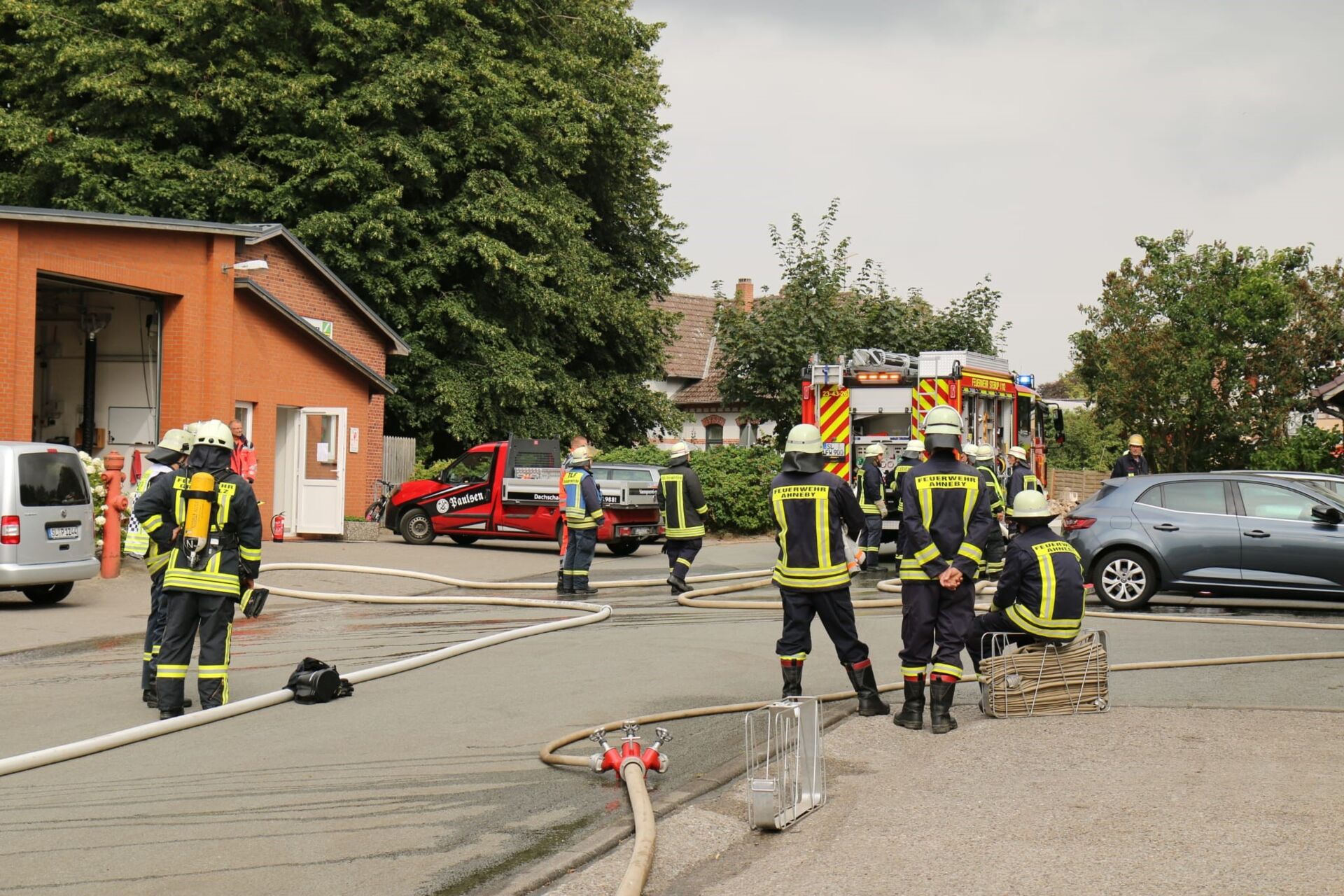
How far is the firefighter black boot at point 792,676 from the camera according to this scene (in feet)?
27.4

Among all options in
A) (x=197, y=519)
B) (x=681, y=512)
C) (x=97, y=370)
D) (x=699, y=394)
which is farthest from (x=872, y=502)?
(x=699, y=394)

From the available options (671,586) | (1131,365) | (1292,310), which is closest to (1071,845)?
(671,586)

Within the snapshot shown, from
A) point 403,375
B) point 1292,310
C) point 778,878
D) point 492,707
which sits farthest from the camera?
point 1292,310

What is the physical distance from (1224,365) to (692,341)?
23.1m

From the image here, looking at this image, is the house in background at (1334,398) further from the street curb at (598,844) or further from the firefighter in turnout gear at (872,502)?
the street curb at (598,844)

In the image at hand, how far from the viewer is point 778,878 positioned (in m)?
5.10

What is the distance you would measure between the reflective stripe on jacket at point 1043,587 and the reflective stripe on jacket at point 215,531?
4.64 meters

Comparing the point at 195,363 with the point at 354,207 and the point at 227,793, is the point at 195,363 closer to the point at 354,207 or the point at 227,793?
the point at 354,207

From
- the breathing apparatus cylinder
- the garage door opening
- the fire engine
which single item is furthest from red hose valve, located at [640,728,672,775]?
the garage door opening

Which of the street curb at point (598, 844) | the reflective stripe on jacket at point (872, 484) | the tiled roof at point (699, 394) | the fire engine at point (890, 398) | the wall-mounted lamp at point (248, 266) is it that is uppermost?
the tiled roof at point (699, 394)

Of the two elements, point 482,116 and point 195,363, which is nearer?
point 195,363

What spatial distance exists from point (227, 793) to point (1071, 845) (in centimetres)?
380

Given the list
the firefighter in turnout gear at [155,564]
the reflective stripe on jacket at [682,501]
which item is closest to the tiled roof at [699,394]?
the reflective stripe on jacket at [682,501]

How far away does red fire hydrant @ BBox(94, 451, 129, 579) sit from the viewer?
16375 mm
